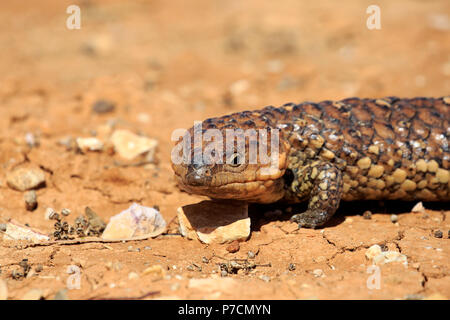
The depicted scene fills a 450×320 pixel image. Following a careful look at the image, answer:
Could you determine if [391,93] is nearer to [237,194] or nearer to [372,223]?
[372,223]

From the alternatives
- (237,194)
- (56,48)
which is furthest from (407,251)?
(56,48)

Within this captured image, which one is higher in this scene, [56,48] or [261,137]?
[56,48]

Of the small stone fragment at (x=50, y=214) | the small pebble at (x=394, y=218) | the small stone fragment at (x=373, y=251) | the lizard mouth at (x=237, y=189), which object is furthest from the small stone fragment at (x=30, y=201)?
the small pebble at (x=394, y=218)

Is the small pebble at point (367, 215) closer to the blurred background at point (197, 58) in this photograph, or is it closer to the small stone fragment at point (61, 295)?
the blurred background at point (197, 58)

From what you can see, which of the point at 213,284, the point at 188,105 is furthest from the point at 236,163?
the point at 188,105

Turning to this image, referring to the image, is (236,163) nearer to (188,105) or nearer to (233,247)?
(233,247)
